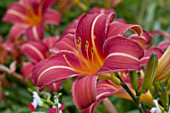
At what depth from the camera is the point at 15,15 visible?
1.47 metres

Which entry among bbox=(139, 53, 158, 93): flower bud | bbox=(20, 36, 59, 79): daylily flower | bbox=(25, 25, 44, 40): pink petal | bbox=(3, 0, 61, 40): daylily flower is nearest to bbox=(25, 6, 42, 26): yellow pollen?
bbox=(3, 0, 61, 40): daylily flower

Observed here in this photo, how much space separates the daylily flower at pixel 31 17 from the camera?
136cm

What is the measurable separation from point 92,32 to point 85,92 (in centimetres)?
14

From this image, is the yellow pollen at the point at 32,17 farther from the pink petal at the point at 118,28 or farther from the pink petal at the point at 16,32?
the pink petal at the point at 118,28

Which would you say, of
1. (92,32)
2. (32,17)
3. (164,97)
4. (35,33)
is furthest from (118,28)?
(32,17)

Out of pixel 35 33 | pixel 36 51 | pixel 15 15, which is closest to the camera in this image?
pixel 36 51

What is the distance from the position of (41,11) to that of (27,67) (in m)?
0.27

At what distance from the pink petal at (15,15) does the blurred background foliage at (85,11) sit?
107 mm

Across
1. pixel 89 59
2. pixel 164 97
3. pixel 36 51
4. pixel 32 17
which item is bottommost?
pixel 164 97

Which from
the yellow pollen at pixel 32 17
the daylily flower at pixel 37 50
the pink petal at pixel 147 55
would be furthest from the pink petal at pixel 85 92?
the yellow pollen at pixel 32 17

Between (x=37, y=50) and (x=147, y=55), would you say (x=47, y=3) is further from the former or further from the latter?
(x=147, y=55)

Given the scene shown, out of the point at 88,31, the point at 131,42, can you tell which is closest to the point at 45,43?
the point at 88,31

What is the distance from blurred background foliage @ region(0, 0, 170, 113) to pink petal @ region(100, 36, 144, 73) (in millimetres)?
441

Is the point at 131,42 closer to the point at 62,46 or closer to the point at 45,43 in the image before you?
the point at 62,46
